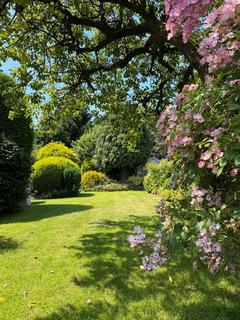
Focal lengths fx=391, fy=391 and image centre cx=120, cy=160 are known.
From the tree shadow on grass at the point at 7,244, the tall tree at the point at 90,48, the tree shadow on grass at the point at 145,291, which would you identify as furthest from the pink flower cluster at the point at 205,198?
the tree shadow on grass at the point at 7,244

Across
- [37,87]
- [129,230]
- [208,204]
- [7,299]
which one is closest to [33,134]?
[37,87]

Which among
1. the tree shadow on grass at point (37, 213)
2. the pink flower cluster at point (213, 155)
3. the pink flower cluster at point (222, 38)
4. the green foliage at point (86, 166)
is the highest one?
the green foliage at point (86, 166)

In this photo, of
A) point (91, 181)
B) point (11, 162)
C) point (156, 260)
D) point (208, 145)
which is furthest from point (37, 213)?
point (91, 181)

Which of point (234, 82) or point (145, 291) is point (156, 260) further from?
point (145, 291)

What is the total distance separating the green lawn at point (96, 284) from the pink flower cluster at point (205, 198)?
2.11 metres

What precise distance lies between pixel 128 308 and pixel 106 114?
7.58m

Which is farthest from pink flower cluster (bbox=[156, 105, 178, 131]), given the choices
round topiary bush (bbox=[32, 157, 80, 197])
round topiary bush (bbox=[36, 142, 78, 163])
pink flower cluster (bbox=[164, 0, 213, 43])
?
round topiary bush (bbox=[36, 142, 78, 163])

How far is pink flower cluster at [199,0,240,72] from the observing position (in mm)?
2016

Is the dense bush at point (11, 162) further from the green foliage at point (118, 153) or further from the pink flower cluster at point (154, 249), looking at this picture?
the green foliage at point (118, 153)

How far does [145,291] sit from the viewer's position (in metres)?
5.01

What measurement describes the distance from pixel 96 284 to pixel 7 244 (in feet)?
9.58

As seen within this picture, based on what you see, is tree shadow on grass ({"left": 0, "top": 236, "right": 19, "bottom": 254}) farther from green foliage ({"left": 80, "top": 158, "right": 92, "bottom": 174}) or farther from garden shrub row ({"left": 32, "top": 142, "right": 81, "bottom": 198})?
green foliage ({"left": 80, "top": 158, "right": 92, "bottom": 174})

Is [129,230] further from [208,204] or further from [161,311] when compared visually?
[208,204]

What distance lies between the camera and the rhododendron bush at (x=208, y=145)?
216 cm
